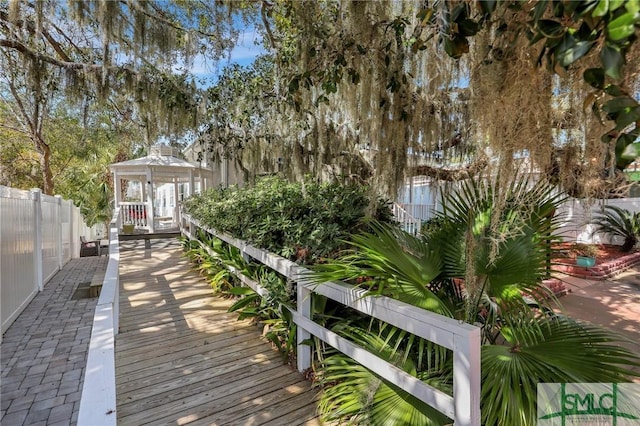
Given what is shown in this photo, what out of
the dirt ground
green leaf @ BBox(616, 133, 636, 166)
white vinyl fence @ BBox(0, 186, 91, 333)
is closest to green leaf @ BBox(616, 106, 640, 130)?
green leaf @ BBox(616, 133, 636, 166)

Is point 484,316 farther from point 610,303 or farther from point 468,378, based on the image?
point 610,303

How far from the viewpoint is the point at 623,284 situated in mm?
6000

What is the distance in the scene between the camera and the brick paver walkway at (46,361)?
2754 mm

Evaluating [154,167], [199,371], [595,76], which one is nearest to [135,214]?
[154,167]

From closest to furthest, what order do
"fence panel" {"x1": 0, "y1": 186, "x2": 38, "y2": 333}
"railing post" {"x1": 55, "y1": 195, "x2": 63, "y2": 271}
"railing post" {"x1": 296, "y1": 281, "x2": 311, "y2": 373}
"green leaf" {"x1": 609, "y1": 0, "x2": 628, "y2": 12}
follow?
"green leaf" {"x1": 609, "y1": 0, "x2": 628, "y2": 12}, "railing post" {"x1": 296, "y1": 281, "x2": 311, "y2": 373}, "fence panel" {"x1": 0, "y1": 186, "x2": 38, "y2": 333}, "railing post" {"x1": 55, "y1": 195, "x2": 63, "y2": 271}

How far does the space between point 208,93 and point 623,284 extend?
Answer: 810 cm

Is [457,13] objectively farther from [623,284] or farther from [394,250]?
[623,284]

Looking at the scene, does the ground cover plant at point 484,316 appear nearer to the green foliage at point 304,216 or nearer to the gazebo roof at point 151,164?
the green foliage at point 304,216

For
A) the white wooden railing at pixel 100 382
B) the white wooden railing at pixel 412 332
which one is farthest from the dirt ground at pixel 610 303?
the white wooden railing at pixel 100 382

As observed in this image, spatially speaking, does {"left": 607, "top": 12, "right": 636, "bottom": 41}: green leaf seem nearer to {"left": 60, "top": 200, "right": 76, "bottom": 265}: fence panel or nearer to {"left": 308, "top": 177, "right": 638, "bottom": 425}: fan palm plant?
{"left": 308, "top": 177, "right": 638, "bottom": 425}: fan palm plant

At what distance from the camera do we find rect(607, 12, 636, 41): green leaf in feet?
2.58

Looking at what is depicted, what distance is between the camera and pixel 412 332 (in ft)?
6.31

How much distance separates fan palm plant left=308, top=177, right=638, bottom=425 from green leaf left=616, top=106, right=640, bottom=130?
867 millimetres

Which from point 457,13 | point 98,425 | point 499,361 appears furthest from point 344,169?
point 98,425
